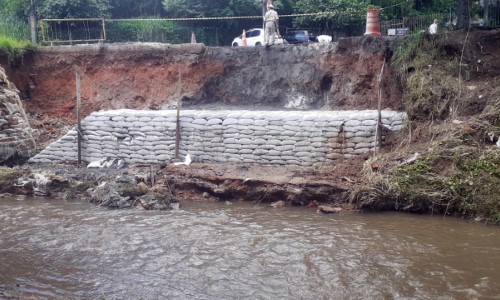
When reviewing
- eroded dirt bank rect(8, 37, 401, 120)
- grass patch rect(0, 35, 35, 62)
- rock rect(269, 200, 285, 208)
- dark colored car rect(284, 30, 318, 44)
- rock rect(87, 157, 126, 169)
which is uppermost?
dark colored car rect(284, 30, 318, 44)

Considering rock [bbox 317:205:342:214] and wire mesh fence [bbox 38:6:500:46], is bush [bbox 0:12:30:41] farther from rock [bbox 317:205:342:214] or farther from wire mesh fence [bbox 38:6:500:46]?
rock [bbox 317:205:342:214]

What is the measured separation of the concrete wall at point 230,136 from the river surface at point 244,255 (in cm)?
181

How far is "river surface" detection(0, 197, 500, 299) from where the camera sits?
18.9 ft

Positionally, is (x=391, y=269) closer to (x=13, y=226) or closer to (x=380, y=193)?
(x=380, y=193)

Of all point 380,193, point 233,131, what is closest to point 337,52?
point 233,131

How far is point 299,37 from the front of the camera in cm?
1969

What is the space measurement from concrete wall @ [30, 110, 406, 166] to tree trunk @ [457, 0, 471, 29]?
10.0 ft

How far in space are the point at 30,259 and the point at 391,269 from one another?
14.7 ft

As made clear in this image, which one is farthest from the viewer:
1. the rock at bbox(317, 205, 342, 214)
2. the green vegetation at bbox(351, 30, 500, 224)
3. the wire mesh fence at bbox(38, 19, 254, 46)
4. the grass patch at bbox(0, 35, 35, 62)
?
the wire mesh fence at bbox(38, 19, 254, 46)

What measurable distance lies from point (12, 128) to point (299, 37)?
11.2 meters

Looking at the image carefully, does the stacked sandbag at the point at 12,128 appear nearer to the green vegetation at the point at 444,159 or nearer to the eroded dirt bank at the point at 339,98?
the eroded dirt bank at the point at 339,98

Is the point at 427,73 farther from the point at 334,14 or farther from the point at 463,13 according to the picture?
the point at 334,14

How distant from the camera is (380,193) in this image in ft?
28.5

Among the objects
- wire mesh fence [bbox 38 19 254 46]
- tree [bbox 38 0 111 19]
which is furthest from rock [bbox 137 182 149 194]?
tree [bbox 38 0 111 19]
